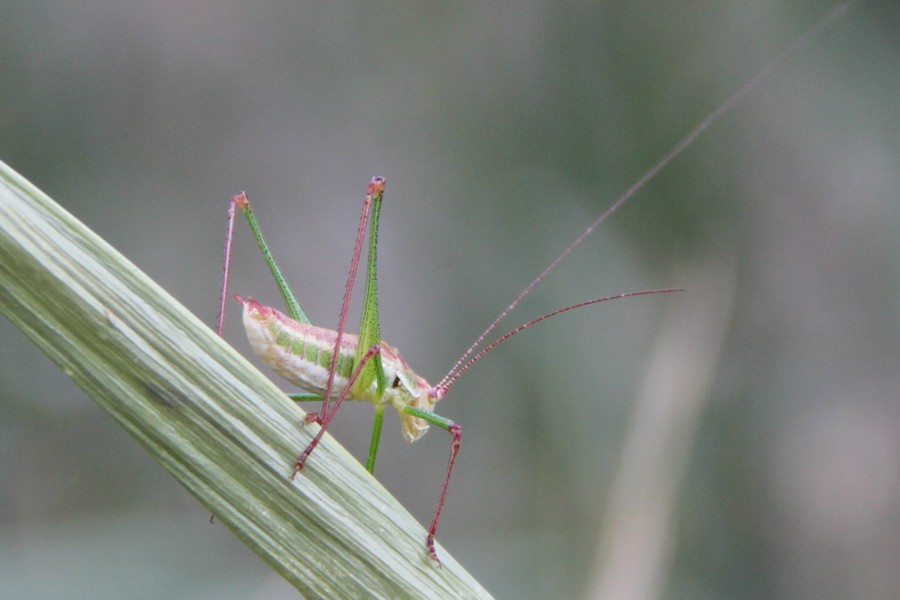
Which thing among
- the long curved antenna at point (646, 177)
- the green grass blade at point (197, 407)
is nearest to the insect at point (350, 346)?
the long curved antenna at point (646, 177)

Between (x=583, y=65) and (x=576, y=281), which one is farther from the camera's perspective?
(x=583, y=65)

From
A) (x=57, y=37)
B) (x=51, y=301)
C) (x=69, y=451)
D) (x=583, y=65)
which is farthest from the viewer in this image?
(x=583, y=65)

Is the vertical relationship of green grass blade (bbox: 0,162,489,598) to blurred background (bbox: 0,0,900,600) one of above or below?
below

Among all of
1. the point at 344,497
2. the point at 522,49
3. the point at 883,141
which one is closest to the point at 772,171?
the point at 883,141

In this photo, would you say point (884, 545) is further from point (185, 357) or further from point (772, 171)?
point (185, 357)

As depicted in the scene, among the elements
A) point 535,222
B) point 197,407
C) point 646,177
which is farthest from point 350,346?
point 535,222

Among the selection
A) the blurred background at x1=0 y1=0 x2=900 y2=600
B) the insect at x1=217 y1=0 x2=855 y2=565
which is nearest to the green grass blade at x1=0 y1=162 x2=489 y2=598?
the insect at x1=217 y1=0 x2=855 y2=565

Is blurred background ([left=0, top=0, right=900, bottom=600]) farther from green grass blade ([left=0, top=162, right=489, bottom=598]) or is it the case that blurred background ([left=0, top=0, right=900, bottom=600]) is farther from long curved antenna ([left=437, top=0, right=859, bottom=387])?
green grass blade ([left=0, top=162, right=489, bottom=598])
